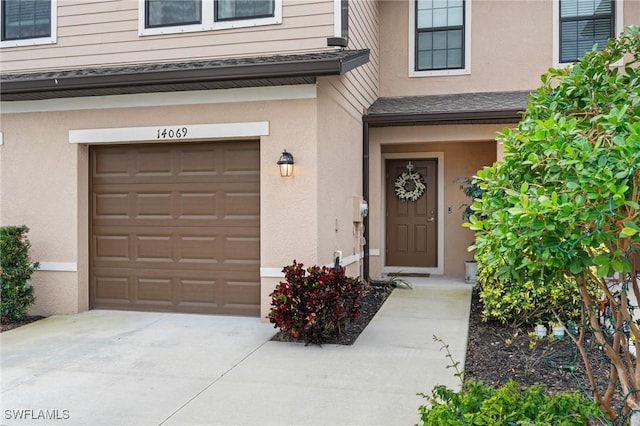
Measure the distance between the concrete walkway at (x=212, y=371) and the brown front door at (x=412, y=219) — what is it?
346cm

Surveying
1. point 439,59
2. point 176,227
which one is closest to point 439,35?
point 439,59

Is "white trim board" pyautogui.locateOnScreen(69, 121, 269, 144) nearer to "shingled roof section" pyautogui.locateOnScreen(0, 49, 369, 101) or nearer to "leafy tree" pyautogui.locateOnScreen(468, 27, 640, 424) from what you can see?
"shingled roof section" pyautogui.locateOnScreen(0, 49, 369, 101)

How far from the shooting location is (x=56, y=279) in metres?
6.93

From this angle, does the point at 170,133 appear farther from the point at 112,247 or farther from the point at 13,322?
the point at 13,322

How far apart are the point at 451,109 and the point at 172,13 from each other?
4.67m

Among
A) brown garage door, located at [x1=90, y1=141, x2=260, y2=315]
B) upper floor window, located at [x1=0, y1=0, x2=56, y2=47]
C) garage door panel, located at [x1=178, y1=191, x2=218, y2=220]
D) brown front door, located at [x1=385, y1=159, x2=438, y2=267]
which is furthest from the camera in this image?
brown front door, located at [x1=385, y1=159, x2=438, y2=267]

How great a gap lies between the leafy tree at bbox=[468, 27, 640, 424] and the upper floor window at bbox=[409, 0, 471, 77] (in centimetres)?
699

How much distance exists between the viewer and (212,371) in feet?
15.0

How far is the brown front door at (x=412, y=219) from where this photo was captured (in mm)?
10008

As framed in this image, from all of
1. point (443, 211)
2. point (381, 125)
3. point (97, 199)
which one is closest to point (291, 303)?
point (97, 199)

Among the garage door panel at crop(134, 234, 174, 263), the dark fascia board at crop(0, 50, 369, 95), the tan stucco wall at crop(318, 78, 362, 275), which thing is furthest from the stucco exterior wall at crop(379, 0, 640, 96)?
the garage door panel at crop(134, 234, 174, 263)

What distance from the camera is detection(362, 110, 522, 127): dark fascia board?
26.7 ft

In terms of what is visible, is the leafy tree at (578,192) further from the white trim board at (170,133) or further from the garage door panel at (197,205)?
the garage door panel at (197,205)

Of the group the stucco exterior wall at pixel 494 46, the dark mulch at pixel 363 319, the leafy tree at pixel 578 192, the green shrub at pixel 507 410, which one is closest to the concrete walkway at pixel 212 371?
the dark mulch at pixel 363 319
